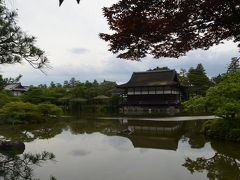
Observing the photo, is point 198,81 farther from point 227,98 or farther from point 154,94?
point 227,98

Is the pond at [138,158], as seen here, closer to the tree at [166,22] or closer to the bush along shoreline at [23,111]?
the tree at [166,22]

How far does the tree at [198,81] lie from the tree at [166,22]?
36.8 m

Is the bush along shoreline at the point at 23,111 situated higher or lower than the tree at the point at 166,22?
lower

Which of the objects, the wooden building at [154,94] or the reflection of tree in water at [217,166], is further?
the wooden building at [154,94]

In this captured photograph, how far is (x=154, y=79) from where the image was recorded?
36875mm

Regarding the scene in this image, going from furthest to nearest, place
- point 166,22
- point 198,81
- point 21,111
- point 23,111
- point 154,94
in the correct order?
point 198,81, point 154,94, point 23,111, point 21,111, point 166,22

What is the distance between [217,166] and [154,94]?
86.7 ft

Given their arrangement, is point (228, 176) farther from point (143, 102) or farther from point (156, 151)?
point (143, 102)

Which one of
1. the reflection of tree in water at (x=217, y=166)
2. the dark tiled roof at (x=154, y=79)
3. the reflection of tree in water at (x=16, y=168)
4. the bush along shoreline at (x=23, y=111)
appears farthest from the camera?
the dark tiled roof at (x=154, y=79)

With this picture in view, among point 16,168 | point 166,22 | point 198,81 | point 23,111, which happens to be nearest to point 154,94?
point 198,81

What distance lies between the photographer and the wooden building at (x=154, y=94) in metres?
34.1

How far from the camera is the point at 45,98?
35.6 meters

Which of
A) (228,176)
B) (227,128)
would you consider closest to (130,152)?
(228,176)

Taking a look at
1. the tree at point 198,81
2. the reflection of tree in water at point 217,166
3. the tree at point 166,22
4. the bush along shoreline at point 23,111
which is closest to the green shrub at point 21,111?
the bush along shoreline at point 23,111
